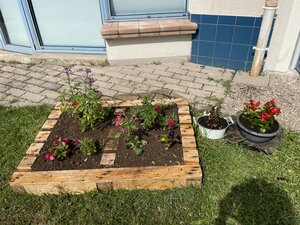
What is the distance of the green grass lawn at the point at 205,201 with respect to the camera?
222cm

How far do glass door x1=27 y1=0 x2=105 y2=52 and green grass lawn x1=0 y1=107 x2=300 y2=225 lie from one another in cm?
296

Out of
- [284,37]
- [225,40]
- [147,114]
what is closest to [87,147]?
[147,114]

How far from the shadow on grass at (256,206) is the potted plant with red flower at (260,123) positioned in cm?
49

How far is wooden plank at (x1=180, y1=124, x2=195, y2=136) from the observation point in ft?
9.26

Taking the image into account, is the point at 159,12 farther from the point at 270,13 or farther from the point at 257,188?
the point at 257,188

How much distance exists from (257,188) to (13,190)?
2.26 meters

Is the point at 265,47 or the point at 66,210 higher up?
the point at 265,47

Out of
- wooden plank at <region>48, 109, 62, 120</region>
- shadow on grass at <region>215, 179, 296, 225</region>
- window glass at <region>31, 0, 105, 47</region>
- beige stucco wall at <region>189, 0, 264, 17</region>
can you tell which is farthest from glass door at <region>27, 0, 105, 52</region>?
shadow on grass at <region>215, 179, 296, 225</region>

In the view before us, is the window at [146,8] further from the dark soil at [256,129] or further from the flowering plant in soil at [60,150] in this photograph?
the flowering plant in soil at [60,150]

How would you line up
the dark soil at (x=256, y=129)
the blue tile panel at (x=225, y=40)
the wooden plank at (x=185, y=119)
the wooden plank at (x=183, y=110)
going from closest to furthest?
the dark soil at (x=256, y=129) → the wooden plank at (x=185, y=119) → the wooden plank at (x=183, y=110) → the blue tile panel at (x=225, y=40)

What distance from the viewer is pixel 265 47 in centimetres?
399

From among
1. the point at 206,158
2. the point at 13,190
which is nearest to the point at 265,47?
the point at 206,158

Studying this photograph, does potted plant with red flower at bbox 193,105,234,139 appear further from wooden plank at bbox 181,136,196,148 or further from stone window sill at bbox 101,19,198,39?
stone window sill at bbox 101,19,198,39

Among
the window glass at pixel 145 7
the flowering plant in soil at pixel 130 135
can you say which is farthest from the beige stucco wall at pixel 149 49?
the flowering plant in soil at pixel 130 135
